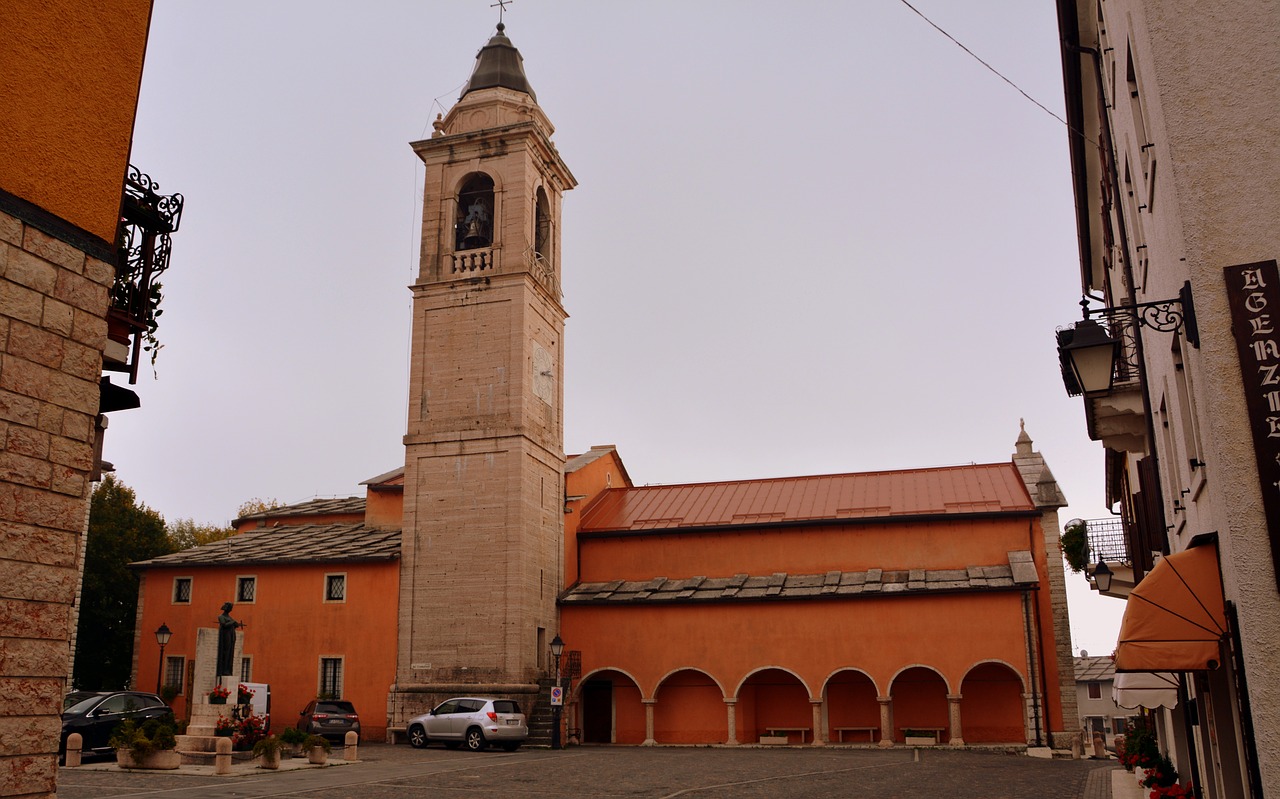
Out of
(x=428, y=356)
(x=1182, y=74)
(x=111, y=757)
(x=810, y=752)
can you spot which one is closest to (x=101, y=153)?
(x=1182, y=74)

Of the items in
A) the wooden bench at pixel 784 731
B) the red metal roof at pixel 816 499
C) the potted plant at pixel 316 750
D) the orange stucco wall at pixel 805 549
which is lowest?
the wooden bench at pixel 784 731

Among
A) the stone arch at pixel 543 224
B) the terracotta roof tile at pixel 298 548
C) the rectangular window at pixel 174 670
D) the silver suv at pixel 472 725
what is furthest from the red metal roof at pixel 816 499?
the rectangular window at pixel 174 670

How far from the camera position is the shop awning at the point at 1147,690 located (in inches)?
470

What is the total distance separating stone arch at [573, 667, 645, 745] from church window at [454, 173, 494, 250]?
50.4 ft

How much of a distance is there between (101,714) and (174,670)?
1203 cm

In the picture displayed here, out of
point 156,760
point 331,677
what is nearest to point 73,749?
point 156,760

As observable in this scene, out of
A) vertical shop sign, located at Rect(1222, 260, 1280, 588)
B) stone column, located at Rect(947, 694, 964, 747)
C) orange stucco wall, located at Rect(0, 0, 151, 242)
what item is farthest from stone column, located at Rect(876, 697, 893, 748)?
orange stucco wall, located at Rect(0, 0, 151, 242)

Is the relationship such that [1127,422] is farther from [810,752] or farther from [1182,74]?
[810,752]

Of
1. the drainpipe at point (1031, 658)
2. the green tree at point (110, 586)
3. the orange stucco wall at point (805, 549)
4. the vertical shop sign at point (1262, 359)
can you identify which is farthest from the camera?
the green tree at point (110, 586)

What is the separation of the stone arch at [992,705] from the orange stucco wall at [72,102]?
28.2 meters

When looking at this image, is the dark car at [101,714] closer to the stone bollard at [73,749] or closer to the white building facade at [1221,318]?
the stone bollard at [73,749]

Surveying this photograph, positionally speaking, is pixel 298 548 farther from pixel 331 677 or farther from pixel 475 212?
pixel 475 212

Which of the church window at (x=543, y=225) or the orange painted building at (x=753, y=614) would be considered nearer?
the orange painted building at (x=753, y=614)

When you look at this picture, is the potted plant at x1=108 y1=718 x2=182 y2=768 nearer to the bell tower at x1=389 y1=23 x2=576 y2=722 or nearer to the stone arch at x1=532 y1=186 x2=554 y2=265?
the bell tower at x1=389 y1=23 x2=576 y2=722
